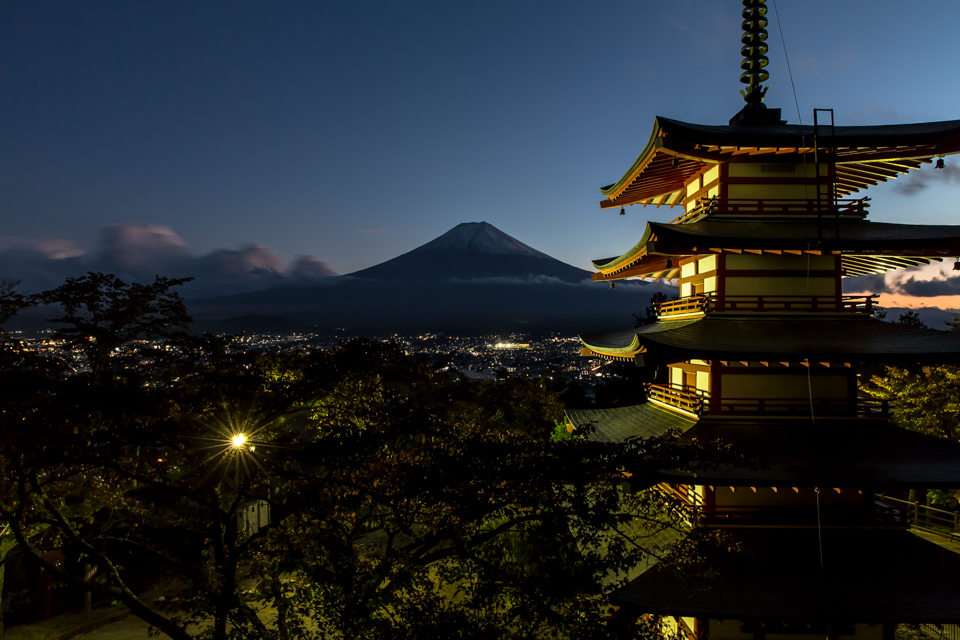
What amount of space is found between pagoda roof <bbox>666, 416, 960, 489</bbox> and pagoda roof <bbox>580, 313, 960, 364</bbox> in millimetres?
1480

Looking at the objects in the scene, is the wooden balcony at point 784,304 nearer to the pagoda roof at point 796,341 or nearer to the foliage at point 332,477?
the pagoda roof at point 796,341

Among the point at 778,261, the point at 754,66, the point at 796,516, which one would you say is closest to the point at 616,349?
the point at 778,261

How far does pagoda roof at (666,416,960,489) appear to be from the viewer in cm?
798

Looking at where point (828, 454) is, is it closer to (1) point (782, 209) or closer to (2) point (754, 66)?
(1) point (782, 209)

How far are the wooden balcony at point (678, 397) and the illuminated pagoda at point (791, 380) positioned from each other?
0.06 metres

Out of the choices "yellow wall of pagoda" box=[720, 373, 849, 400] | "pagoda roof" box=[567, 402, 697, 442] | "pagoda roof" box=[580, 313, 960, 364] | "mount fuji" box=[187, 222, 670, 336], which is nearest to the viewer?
"pagoda roof" box=[580, 313, 960, 364]

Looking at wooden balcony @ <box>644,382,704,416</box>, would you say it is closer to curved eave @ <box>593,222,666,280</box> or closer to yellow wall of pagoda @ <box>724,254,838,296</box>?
yellow wall of pagoda @ <box>724,254,838,296</box>

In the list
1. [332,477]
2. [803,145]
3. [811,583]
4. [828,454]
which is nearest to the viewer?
[332,477]

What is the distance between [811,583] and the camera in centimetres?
804

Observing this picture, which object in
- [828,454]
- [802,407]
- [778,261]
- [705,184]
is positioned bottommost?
[828,454]

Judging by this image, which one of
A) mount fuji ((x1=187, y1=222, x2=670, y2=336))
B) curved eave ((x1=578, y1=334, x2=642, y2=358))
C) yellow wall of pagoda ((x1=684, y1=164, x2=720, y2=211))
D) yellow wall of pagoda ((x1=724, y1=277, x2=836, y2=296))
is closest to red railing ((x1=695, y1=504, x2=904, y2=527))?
curved eave ((x1=578, y1=334, x2=642, y2=358))

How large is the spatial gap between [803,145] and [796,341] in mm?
3856

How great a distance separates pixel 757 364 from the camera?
32.4ft

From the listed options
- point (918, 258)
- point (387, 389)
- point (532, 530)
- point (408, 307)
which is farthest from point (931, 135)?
point (408, 307)
